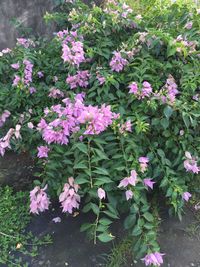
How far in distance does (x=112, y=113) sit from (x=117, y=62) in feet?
1.48

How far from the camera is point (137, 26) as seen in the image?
2740 mm

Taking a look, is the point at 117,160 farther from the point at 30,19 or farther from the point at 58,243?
the point at 30,19

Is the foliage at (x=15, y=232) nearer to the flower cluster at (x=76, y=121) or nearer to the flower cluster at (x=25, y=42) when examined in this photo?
the flower cluster at (x=76, y=121)

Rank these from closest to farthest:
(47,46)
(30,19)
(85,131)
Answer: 1. (85,131)
2. (47,46)
3. (30,19)

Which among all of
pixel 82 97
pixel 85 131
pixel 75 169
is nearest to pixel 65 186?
pixel 75 169

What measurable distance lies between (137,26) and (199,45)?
1.54 feet

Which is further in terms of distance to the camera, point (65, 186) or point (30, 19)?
point (30, 19)

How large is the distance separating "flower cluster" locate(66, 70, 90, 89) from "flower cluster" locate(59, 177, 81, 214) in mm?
779

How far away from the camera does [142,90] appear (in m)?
2.28

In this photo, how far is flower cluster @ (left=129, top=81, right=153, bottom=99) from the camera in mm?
2273

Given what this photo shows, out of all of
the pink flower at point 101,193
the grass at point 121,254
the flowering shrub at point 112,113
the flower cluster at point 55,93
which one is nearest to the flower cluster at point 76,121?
the flowering shrub at point 112,113

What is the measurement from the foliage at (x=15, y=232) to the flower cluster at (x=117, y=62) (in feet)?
3.92

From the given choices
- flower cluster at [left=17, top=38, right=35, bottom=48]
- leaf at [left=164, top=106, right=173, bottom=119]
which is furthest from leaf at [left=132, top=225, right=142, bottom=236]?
flower cluster at [left=17, top=38, right=35, bottom=48]

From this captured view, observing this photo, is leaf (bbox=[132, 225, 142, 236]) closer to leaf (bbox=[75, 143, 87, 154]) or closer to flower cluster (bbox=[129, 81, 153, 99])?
leaf (bbox=[75, 143, 87, 154])
